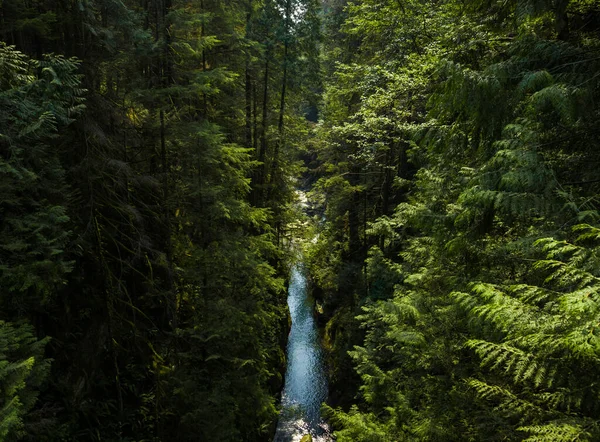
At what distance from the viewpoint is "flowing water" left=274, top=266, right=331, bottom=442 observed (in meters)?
14.8

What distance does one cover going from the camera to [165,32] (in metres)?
8.73

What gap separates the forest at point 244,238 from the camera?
3742 mm

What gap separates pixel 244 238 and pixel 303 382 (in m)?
10.7

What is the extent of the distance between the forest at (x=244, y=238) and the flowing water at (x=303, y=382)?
4.44 feet

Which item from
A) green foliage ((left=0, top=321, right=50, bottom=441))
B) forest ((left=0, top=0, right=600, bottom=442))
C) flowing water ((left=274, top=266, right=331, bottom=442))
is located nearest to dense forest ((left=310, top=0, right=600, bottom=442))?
forest ((left=0, top=0, right=600, bottom=442))

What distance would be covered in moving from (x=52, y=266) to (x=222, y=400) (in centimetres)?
554

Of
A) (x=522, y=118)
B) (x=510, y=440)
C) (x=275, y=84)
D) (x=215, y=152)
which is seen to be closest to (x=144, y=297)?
(x=215, y=152)

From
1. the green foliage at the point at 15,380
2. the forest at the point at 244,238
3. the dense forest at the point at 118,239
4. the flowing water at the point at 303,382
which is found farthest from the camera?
the flowing water at the point at 303,382

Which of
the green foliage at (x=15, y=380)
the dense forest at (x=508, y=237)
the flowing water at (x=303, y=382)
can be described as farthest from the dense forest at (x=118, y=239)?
the dense forest at (x=508, y=237)

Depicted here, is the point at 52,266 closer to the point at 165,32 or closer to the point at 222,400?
the point at 222,400

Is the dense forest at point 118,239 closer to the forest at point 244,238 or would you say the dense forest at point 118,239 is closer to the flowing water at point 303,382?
the forest at point 244,238

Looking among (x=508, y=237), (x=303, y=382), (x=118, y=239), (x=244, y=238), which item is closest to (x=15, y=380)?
(x=118, y=239)

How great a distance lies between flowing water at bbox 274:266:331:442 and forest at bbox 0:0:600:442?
1354 millimetres

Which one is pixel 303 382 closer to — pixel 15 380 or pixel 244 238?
pixel 244 238
